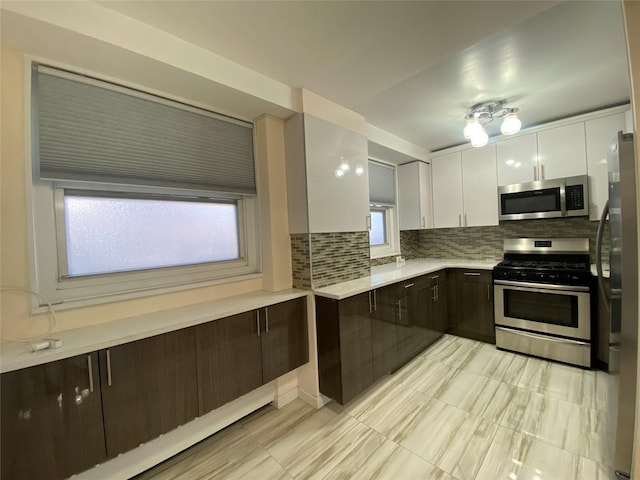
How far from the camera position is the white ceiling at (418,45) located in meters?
1.33

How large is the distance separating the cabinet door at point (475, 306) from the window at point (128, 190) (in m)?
2.56

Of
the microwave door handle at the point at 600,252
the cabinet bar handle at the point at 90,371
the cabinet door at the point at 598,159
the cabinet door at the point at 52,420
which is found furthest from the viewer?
the cabinet door at the point at 598,159

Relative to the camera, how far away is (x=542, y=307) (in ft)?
8.60

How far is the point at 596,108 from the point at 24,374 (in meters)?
4.57

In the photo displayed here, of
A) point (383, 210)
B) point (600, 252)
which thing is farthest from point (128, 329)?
point (383, 210)

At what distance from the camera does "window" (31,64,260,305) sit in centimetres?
138

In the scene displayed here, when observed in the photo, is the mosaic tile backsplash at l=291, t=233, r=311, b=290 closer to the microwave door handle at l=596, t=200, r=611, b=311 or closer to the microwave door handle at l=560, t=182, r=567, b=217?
the microwave door handle at l=596, t=200, r=611, b=311

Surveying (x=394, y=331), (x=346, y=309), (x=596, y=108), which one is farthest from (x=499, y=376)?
(x=596, y=108)

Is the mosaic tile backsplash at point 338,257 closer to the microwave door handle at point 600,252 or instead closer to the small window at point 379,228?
the small window at point 379,228

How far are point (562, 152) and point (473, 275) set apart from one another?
1.57 meters

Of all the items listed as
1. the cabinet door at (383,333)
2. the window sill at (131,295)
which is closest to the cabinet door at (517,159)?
the cabinet door at (383,333)

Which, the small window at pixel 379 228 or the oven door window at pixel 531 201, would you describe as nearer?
the oven door window at pixel 531 201

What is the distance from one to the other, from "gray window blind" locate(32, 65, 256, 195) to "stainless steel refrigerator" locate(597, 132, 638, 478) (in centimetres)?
229

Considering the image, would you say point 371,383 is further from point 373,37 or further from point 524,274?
point 373,37
